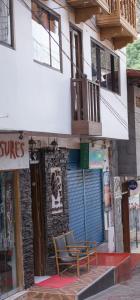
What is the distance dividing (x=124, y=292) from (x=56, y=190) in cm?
279

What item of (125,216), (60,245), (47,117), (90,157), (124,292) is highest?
(47,117)

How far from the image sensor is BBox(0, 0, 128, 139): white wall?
28.0ft

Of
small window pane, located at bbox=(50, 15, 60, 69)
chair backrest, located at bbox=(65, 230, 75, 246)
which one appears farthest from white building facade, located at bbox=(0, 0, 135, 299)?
chair backrest, located at bbox=(65, 230, 75, 246)

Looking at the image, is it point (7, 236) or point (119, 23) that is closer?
point (7, 236)

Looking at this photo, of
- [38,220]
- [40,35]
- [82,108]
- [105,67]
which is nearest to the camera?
[40,35]

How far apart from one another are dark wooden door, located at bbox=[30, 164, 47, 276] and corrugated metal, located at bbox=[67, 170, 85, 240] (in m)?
2.16

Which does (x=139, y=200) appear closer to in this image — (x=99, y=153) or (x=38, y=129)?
(x=99, y=153)

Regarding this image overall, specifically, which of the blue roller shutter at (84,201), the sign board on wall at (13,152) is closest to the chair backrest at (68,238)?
the blue roller shutter at (84,201)

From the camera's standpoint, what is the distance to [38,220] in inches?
471

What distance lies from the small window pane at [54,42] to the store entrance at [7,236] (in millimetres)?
2541

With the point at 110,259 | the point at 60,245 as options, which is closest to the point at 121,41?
the point at 110,259

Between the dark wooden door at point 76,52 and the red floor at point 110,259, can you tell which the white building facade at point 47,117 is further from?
the red floor at point 110,259

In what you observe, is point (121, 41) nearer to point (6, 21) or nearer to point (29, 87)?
point (29, 87)

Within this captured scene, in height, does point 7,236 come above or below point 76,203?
below
